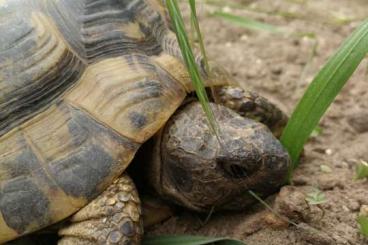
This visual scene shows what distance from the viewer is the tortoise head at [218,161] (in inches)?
86.0

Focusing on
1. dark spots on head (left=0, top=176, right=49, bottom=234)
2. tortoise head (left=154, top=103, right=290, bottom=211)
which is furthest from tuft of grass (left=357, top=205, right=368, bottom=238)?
dark spots on head (left=0, top=176, right=49, bottom=234)

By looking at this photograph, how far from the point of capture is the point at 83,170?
210 cm

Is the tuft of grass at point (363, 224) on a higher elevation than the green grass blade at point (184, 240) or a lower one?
lower

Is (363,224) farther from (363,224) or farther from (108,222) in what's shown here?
(108,222)

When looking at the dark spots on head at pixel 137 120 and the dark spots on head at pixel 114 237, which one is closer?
the dark spots on head at pixel 114 237

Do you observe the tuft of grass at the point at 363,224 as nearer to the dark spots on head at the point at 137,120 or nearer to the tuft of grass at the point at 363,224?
the tuft of grass at the point at 363,224

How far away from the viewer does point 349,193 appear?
2.39m

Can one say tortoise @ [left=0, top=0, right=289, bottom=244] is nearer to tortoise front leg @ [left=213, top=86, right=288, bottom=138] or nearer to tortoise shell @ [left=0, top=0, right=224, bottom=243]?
tortoise shell @ [left=0, top=0, right=224, bottom=243]

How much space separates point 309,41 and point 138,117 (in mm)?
1892

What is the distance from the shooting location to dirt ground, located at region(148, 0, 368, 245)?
7.23 ft

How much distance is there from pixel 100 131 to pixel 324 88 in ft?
2.85

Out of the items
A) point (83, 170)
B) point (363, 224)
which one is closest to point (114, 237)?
point (83, 170)

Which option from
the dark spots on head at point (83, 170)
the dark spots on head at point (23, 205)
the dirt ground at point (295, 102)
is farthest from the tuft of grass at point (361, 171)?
the dark spots on head at point (23, 205)

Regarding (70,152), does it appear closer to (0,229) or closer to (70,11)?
(0,229)
